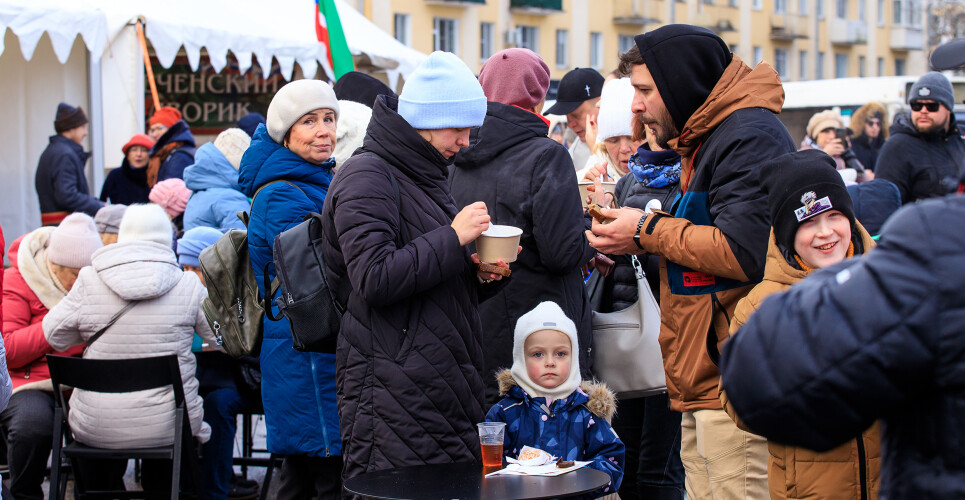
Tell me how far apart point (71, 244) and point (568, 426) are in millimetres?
2914

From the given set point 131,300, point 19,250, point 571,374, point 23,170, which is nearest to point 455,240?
point 571,374

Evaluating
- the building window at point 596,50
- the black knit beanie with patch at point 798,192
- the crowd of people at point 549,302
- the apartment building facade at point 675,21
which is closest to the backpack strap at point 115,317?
the crowd of people at point 549,302

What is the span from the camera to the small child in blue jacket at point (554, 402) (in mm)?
3477

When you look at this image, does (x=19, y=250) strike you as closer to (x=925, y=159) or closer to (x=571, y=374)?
(x=571, y=374)

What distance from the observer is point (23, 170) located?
9844 mm

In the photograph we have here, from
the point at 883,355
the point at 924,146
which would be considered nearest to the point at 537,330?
the point at 883,355

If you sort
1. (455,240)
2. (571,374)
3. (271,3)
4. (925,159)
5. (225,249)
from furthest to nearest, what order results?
(271,3), (925,159), (225,249), (571,374), (455,240)

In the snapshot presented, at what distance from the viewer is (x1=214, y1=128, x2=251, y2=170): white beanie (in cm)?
693

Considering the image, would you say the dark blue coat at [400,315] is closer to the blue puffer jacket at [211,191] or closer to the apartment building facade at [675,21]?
the blue puffer jacket at [211,191]

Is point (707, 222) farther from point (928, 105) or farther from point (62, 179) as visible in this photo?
point (62, 179)

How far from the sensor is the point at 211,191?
6.45 metres

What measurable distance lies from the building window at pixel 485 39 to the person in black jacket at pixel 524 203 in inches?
1160

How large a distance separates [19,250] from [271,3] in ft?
21.0

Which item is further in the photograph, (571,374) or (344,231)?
(571,374)
